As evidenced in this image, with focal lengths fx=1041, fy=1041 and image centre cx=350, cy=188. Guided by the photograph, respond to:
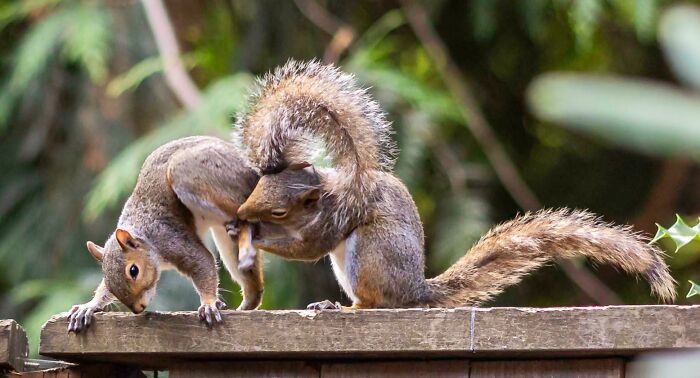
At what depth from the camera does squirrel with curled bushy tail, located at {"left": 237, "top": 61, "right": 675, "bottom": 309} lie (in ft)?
6.11

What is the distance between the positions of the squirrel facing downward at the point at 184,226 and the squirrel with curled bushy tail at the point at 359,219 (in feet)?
0.23

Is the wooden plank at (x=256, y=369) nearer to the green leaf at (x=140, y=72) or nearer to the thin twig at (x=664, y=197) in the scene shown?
the green leaf at (x=140, y=72)

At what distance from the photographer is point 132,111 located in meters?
4.72

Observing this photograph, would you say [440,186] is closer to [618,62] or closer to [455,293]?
[618,62]

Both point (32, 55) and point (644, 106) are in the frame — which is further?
point (32, 55)

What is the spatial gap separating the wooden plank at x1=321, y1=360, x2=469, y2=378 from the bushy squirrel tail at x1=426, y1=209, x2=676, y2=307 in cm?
35

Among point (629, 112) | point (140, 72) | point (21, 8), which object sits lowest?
point (629, 112)

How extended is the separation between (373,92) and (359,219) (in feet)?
7.24

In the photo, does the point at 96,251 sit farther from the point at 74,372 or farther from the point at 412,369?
the point at 412,369

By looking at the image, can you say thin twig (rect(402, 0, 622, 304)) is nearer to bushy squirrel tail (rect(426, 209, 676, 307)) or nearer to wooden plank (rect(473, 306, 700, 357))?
bushy squirrel tail (rect(426, 209, 676, 307))

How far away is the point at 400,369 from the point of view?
160 cm

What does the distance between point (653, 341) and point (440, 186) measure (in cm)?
302

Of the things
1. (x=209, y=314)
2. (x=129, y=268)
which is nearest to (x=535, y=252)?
(x=209, y=314)

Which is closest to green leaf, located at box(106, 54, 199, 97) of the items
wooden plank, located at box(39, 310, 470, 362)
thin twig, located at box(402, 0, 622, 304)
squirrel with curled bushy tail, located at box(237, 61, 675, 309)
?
thin twig, located at box(402, 0, 622, 304)
